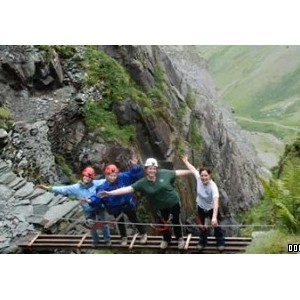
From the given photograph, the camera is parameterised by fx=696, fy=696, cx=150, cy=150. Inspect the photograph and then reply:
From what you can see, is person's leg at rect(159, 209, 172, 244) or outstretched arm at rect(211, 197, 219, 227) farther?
person's leg at rect(159, 209, 172, 244)

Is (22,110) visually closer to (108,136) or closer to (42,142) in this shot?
(42,142)

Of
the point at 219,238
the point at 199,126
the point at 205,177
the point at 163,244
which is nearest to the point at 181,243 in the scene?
the point at 163,244

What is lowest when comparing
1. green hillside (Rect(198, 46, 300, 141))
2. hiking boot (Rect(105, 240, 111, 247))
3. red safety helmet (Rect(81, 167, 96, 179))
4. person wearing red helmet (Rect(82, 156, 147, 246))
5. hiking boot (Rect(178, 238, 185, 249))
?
hiking boot (Rect(178, 238, 185, 249))

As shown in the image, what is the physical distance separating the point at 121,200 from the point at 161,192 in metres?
0.56

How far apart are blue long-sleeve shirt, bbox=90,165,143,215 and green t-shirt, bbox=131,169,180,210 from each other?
0.18 meters

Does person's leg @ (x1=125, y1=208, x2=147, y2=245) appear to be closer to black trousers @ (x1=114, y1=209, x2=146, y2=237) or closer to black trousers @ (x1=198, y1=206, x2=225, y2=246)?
black trousers @ (x1=114, y1=209, x2=146, y2=237)

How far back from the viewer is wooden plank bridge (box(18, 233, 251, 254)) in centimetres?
895

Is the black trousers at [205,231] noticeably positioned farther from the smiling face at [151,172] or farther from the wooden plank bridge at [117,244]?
the smiling face at [151,172]

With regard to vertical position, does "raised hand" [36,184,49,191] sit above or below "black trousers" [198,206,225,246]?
above

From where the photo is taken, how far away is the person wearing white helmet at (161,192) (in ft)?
28.7

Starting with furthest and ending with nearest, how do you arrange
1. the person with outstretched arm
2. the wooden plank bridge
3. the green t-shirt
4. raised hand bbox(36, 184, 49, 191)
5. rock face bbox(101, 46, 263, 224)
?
rock face bbox(101, 46, 263, 224) → raised hand bbox(36, 184, 49, 191) → the wooden plank bridge → the person with outstretched arm → the green t-shirt

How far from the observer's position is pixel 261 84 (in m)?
10.3

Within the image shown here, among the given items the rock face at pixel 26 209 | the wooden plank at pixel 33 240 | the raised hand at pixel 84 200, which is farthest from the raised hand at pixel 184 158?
the wooden plank at pixel 33 240

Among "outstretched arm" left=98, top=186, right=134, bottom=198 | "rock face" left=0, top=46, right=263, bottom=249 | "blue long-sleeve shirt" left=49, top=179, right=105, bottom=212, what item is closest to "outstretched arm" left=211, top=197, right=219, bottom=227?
"rock face" left=0, top=46, right=263, bottom=249
